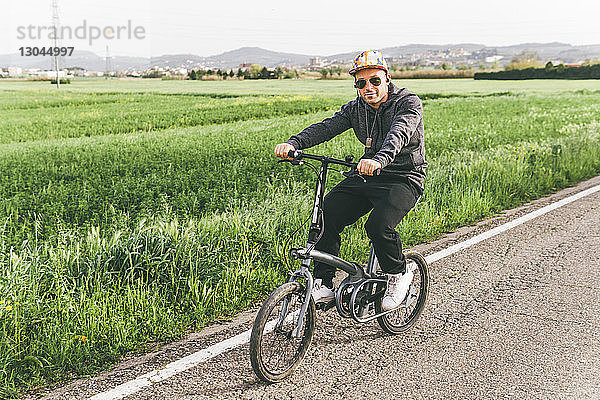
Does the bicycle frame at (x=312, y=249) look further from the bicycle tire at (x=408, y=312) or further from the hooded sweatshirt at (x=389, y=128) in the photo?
the bicycle tire at (x=408, y=312)

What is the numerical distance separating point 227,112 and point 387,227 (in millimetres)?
27769

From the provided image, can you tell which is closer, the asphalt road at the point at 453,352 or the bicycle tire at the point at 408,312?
the asphalt road at the point at 453,352

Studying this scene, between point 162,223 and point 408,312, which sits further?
point 162,223

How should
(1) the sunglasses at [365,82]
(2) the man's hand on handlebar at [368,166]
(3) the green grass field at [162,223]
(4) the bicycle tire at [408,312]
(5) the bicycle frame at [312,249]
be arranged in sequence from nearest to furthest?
(2) the man's hand on handlebar at [368,166]
(5) the bicycle frame at [312,249]
(1) the sunglasses at [365,82]
(3) the green grass field at [162,223]
(4) the bicycle tire at [408,312]

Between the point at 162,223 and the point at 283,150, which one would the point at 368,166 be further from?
the point at 162,223

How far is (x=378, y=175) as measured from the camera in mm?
4219

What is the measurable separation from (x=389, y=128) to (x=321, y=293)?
48.6 inches

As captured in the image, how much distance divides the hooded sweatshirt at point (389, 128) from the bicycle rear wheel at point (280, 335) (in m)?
1.03

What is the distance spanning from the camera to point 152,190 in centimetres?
909

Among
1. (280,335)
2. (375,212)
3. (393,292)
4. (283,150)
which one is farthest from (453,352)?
(283,150)

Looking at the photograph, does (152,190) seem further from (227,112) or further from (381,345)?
(227,112)

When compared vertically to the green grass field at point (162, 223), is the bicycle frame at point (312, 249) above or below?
above

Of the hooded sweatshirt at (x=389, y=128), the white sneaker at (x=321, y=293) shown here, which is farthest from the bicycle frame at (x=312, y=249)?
the hooded sweatshirt at (x=389, y=128)

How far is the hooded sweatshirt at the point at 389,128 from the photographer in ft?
13.8
